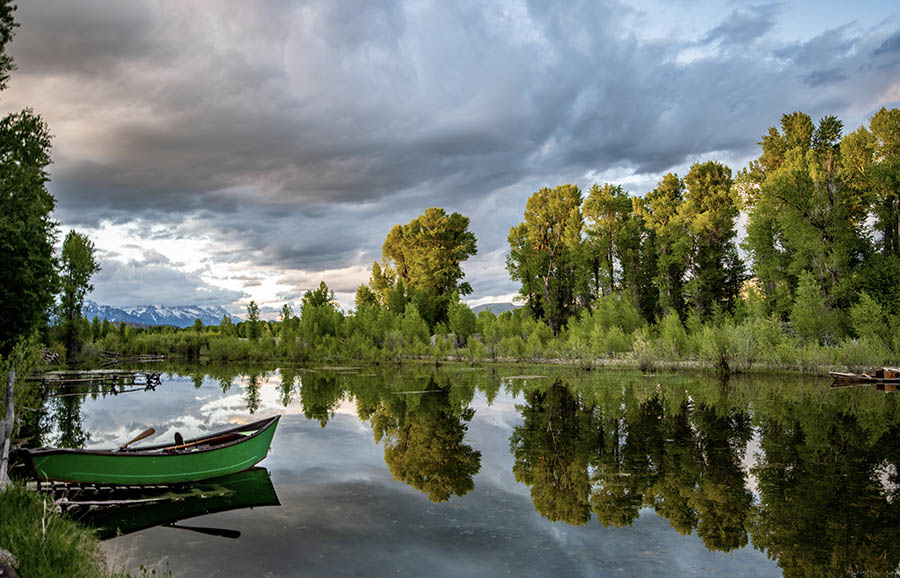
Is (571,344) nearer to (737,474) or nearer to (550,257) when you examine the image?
(550,257)

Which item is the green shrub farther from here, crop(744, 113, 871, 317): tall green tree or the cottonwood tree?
crop(744, 113, 871, 317): tall green tree

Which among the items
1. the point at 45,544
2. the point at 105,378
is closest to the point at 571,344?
the point at 105,378

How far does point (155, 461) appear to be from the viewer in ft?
34.9

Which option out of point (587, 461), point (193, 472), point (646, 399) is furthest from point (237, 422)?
point (646, 399)

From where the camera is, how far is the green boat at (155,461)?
992 cm

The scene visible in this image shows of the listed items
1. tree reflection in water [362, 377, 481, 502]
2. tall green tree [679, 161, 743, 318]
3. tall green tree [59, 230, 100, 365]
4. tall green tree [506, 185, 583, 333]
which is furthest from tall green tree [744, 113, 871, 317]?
tall green tree [59, 230, 100, 365]

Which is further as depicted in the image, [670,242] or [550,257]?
[550,257]

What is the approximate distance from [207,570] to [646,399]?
18.3 metres

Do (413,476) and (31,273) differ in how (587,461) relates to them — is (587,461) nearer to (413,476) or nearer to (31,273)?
(413,476)

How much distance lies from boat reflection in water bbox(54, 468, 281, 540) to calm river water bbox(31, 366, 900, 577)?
0.19 meters

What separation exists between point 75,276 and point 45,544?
54290 mm

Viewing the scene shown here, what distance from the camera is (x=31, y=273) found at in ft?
60.5

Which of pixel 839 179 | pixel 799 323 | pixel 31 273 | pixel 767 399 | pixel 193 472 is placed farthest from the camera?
pixel 839 179

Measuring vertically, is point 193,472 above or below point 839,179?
below
